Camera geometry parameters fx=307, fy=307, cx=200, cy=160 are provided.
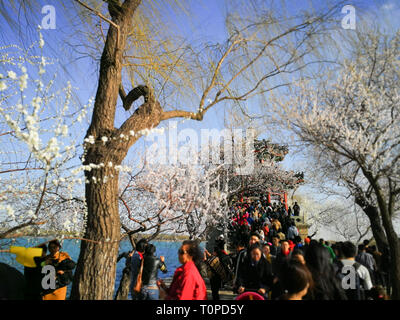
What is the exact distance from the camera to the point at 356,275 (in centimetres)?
445

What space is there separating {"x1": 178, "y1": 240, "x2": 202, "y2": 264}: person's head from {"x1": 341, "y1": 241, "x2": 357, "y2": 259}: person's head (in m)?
2.32

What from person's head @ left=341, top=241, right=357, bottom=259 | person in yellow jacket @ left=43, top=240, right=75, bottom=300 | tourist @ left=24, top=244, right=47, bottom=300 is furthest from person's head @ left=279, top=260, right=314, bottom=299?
tourist @ left=24, top=244, right=47, bottom=300

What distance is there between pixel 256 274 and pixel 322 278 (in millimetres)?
1606

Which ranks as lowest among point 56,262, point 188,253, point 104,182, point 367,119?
point 56,262

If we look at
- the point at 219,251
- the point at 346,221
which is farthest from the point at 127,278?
the point at 346,221

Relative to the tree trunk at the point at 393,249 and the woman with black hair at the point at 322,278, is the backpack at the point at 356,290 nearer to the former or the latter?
the woman with black hair at the point at 322,278

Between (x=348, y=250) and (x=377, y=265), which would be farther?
(x=377, y=265)

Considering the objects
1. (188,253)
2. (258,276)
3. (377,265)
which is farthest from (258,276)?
(377,265)

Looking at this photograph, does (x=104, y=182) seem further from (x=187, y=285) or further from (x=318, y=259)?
(x=318, y=259)

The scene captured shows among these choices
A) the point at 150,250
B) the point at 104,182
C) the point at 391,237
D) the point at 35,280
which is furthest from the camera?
the point at 391,237

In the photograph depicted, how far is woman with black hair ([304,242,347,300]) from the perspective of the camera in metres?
3.33

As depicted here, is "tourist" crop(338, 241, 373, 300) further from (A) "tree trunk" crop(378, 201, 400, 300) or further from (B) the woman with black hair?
A: (A) "tree trunk" crop(378, 201, 400, 300)
